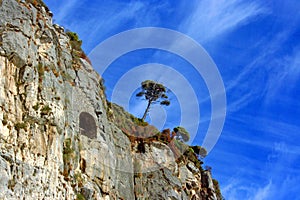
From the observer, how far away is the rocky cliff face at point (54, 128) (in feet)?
65.6

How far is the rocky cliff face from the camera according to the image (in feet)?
65.6

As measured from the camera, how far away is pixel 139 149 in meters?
37.2

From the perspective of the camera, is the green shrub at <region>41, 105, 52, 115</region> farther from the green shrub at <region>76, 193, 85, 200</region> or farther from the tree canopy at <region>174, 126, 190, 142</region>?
the tree canopy at <region>174, 126, 190, 142</region>

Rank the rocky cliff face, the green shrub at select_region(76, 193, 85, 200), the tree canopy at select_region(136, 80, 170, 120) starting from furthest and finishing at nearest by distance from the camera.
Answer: the tree canopy at select_region(136, 80, 170, 120) < the green shrub at select_region(76, 193, 85, 200) < the rocky cliff face

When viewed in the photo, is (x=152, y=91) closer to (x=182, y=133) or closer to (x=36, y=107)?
(x=182, y=133)

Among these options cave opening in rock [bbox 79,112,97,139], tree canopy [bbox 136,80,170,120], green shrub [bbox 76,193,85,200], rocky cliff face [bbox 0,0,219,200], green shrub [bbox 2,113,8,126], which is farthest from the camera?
tree canopy [bbox 136,80,170,120]

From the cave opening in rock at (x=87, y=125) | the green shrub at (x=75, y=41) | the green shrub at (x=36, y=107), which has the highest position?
the green shrub at (x=75, y=41)

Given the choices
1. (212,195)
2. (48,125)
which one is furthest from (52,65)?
(212,195)

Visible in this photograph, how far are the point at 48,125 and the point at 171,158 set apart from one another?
1964 centimetres

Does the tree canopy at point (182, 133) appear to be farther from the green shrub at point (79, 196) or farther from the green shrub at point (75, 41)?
the green shrub at point (79, 196)

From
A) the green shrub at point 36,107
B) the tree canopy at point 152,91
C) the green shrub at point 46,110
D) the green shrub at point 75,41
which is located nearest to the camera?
the green shrub at point 36,107

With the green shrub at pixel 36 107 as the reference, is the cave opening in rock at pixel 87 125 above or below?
above

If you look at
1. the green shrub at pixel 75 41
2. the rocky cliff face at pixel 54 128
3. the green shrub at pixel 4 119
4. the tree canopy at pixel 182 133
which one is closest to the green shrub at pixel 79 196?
the rocky cliff face at pixel 54 128

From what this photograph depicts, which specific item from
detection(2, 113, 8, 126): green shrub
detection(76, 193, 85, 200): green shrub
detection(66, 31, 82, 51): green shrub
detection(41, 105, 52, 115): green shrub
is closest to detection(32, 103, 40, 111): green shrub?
detection(41, 105, 52, 115): green shrub
